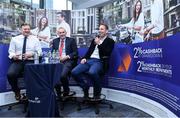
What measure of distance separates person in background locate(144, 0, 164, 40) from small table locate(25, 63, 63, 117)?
1250mm

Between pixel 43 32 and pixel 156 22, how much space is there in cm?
216

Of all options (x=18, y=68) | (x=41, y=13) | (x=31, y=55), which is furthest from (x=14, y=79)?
(x=41, y=13)

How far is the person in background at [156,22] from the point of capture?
2.85m

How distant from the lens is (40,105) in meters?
2.93

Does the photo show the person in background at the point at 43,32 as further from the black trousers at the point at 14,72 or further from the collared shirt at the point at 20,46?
the black trousers at the point at 14,72

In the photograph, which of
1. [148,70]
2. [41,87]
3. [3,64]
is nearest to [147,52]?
[148,70]

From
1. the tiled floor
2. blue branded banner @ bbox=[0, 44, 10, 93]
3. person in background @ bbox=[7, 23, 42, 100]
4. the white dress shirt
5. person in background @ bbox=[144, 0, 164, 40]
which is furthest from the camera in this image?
the white dress shirt

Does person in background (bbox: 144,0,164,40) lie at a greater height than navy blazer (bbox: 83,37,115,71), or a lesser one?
greater

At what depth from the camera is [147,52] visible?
3191 mm

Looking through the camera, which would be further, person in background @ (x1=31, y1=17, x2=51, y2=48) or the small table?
person in background @ (x1=31, y1=17, x2=51, y2=48)

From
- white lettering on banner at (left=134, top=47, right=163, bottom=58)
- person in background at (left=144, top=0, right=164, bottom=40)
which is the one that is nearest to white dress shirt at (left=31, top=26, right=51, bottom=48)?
white lettering on banner at (left=134, top=47, right=163, bottom=58)

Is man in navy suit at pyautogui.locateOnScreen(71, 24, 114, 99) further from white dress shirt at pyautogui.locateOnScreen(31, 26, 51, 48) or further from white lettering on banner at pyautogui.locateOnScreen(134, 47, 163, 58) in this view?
white dress shirt at pyautogui.locateOnScreen(31, 26, 51, 48)

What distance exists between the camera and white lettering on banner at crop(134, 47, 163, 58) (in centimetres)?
291

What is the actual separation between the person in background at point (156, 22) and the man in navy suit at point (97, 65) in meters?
0.67
